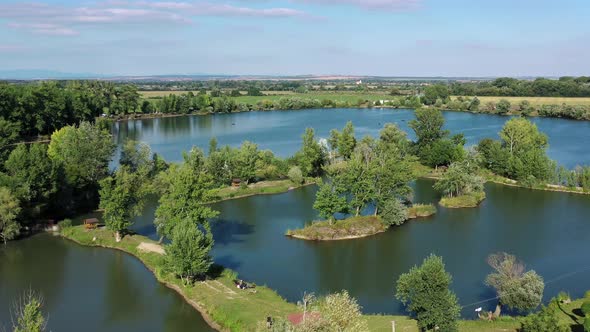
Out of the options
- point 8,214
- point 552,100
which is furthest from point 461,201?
point 552,100

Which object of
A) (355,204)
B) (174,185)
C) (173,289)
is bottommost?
(173,289)

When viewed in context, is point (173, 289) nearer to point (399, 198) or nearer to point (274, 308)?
point (274, 308)

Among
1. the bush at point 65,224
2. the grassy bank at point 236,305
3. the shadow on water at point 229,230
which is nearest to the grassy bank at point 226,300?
the grassy bank at point 236,305

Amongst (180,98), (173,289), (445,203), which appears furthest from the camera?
(180,98)

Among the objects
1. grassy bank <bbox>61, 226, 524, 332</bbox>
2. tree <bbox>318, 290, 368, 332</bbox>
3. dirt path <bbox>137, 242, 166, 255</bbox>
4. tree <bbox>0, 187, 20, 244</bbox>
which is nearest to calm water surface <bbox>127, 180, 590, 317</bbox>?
grassy bank <bbox>61, 226, 524, 332</bbox>

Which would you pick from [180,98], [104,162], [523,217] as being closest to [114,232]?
[104,162]

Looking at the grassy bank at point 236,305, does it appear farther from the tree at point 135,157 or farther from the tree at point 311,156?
the tree at point 311,156

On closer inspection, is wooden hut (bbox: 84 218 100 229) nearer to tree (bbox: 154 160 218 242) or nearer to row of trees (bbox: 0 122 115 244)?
row of trees (bbox: 0 122 115 244)
